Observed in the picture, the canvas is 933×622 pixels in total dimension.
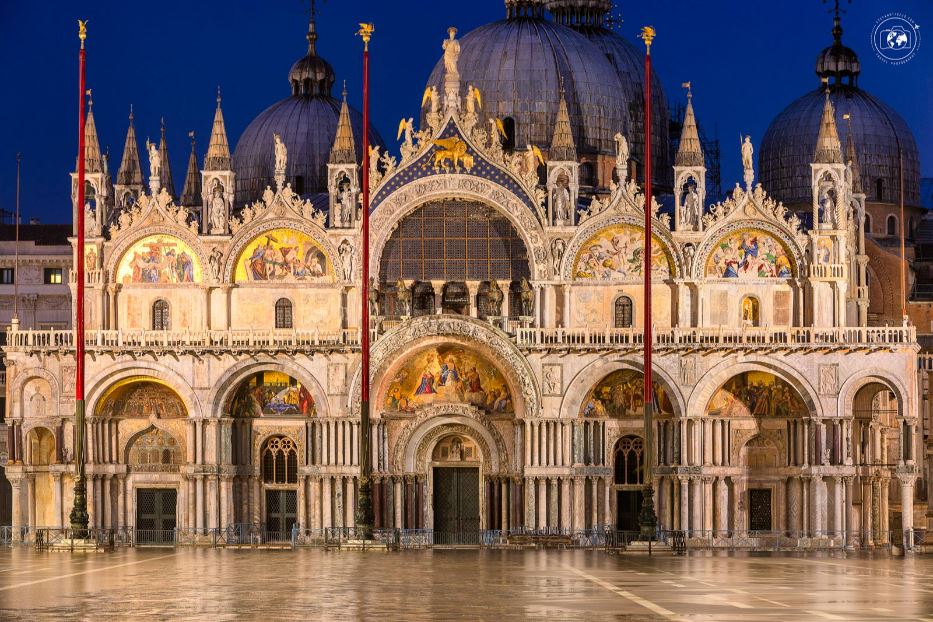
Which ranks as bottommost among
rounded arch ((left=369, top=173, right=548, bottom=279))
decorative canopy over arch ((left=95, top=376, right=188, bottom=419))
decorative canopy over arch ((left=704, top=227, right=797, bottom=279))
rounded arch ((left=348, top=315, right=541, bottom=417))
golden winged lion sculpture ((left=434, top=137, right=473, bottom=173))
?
decorative canopy over arch ((left=95, top=376, right=188, bottom=419))

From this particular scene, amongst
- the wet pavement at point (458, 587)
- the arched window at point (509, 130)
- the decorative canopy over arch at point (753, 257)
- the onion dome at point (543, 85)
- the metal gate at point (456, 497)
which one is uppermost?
the onion dome at point (543, 85)

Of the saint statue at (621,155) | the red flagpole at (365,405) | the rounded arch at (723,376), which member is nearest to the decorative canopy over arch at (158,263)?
the red flagpole at (365,405)

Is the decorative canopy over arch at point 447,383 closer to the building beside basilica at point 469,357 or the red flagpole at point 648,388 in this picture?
the building beside basilica at point 469,357

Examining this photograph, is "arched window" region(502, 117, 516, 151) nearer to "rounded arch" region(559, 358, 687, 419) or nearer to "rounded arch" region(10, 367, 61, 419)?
"rounded arch" region(559, 358, 687, 419)

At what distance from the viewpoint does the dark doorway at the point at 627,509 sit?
79625 mm

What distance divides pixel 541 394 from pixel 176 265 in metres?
14.9

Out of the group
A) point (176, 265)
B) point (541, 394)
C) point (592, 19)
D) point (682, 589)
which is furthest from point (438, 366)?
point (682, 589)

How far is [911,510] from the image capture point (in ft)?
247

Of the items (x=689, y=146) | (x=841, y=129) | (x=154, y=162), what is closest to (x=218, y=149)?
(x=154, y=162)

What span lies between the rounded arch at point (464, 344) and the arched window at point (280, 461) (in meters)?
5.32

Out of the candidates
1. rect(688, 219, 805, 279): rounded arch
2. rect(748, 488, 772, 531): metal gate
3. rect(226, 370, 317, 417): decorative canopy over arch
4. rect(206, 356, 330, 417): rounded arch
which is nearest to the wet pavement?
rect(748, 488, 772, 531): metal gate

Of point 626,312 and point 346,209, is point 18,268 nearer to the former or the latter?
point 346,209

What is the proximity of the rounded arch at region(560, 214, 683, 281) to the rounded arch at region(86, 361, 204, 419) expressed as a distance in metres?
14.3

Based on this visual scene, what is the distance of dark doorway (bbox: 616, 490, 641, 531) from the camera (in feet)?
261
